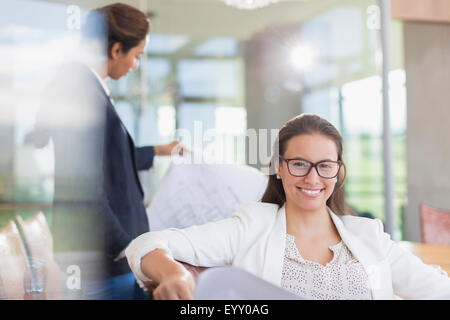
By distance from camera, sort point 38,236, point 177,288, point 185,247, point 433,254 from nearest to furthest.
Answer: point 177,288
point 185,247
point 38,236
point 433,254

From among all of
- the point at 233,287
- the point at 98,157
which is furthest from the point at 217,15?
the point at 233,287

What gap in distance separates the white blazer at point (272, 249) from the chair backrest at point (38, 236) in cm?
50

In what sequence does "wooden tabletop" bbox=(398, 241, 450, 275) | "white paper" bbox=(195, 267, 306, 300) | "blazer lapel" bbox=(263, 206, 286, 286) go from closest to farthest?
"white paper" bbox=(195, 267, 306, 300) → "blazer lapel" bbox=(263, 206, 286, 286) → "wooden tabletop" bbox=(398, 241, 450, 275)

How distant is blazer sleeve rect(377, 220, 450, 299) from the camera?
961 mm

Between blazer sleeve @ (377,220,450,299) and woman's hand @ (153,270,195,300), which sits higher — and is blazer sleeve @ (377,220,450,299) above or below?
below

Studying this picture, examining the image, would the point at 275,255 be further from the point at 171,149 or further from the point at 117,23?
the point at 117,23

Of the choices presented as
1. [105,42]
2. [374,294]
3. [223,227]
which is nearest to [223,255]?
[223,227]

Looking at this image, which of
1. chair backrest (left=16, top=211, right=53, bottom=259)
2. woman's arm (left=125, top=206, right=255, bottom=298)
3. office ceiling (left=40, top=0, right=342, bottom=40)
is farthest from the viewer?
office ceiling (left=40, top=0, right=342, bottom=40)

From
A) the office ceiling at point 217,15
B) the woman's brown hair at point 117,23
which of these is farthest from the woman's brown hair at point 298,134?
the office ceiling at point 217,15

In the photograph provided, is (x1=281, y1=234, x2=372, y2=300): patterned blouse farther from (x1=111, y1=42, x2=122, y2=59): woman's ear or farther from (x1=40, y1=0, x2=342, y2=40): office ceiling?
(x1=40, y1=0, x2=342, y2=40): office ceiling

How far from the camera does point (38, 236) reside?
138cm

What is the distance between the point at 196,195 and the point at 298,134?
52 cm

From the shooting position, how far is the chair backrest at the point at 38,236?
1366 millimetres

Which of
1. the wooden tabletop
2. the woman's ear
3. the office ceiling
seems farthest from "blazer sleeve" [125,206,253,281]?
the office ceiling
